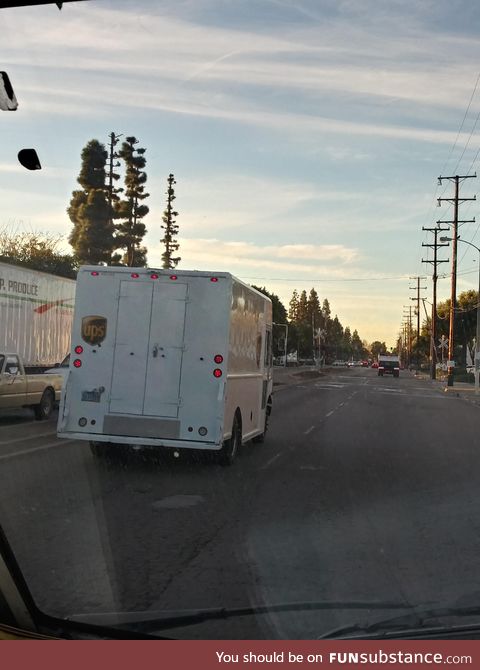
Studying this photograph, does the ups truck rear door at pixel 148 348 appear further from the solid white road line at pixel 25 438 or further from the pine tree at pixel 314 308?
the pine tree at pixel 314 308

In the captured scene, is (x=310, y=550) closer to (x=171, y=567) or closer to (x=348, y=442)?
(x=171, y=567)

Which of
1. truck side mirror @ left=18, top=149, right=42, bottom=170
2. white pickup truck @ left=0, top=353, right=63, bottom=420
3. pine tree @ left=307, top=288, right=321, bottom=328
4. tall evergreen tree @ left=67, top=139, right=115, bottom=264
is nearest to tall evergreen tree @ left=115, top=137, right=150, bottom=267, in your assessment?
tall evergreen tree @ left=67, top=139, right=115, bottom=264

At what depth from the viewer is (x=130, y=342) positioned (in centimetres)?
1076

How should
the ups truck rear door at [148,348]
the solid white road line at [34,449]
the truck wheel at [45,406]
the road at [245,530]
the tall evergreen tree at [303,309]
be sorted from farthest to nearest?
the tall evergreen tree at [303,309] → the truck wheel at [45,406] → the solid white road line at [34,449] → the ups truck rear door at [148,348] → the road at [245,530]

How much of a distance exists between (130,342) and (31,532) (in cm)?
418

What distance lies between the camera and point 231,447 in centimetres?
1157

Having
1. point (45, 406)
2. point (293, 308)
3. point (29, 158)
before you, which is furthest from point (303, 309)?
point (29, 158)

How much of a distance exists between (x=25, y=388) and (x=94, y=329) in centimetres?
666

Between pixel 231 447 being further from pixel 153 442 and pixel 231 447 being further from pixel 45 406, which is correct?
pixel 45 406

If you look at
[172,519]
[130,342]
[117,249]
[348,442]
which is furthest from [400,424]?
[117,249]

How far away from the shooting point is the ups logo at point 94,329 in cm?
1087

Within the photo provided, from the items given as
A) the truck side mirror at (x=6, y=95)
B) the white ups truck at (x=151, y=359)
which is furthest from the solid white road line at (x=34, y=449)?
the truck side mirror at (x=6, y=95)

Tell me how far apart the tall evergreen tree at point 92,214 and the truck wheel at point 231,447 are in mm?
37336

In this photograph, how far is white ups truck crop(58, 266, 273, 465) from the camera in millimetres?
10516
